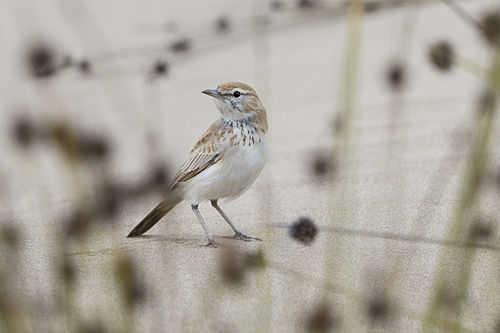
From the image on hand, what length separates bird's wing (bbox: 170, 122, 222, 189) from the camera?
4.75m

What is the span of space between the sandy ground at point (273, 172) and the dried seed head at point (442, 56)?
0.59ft

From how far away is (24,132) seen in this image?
2.31 meters

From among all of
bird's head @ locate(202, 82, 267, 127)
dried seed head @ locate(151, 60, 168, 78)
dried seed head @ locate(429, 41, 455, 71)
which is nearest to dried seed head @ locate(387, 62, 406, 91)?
dried seed head @ locate(429, 41, 455, 71)

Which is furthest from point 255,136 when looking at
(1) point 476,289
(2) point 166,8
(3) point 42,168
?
(2) point 166,8

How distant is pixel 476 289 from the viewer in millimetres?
4078

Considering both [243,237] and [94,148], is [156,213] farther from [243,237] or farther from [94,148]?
[94,148]

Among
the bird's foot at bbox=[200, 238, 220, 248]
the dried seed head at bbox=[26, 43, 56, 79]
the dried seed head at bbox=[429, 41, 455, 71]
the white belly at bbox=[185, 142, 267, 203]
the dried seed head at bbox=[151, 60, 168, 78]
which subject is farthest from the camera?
the bird's foot at bbox=[200, 238, 220, 248]

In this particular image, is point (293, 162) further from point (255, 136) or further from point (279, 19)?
point (279, 19)

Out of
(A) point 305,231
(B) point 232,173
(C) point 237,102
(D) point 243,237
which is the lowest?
(D) point 243,237

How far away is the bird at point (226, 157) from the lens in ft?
15.4

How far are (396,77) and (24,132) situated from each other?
1.22m

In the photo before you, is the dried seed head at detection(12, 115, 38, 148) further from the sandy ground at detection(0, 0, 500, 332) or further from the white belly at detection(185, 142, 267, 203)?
the white belly at detection(185, 142, 267, 203)

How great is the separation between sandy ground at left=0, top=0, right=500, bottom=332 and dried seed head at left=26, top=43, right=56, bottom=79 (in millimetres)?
76

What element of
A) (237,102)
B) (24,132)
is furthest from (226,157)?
(24,132)
